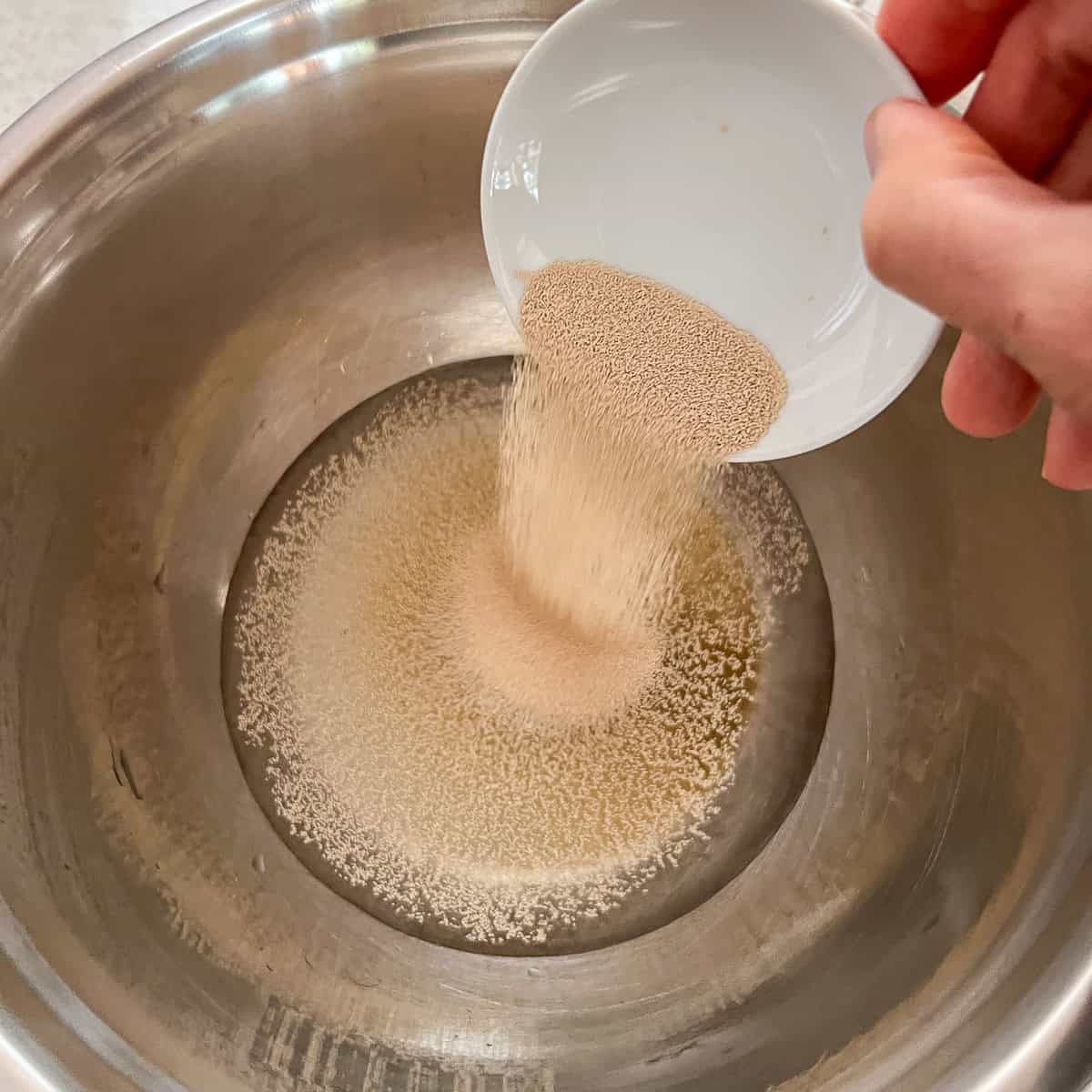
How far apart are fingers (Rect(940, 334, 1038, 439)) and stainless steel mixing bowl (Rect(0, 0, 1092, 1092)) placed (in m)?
0.11

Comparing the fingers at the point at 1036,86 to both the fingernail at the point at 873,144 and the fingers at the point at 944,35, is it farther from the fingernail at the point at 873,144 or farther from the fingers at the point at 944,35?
the fingernail at the point at 873,144

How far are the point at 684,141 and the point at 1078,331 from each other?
411mm

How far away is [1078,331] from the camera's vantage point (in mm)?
342

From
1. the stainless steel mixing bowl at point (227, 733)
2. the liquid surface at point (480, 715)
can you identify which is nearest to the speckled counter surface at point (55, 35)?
the stainless steel mixing bowl at point (227, 733)

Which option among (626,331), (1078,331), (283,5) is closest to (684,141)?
(626,331)

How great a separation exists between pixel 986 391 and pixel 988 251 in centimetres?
22

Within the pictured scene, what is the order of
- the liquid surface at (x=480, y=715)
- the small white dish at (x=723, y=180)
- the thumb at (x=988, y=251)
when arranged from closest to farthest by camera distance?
the thumb at (x=988, y=251) < the small white dish at (x=723, y=180) < the liquid surface at (x=480, y=715)

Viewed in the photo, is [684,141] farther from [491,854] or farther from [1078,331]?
[491,854]

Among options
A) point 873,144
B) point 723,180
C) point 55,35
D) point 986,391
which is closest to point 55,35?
point 55,35

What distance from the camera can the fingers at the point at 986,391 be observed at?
1.84 feet

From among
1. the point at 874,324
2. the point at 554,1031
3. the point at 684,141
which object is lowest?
the point at 554,1031

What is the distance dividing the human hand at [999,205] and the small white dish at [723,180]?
0.06 meters

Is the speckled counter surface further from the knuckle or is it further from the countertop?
the knuckle

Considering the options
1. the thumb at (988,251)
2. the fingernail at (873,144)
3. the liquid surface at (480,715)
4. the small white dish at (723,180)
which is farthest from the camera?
the liquid surface at (480,715)
